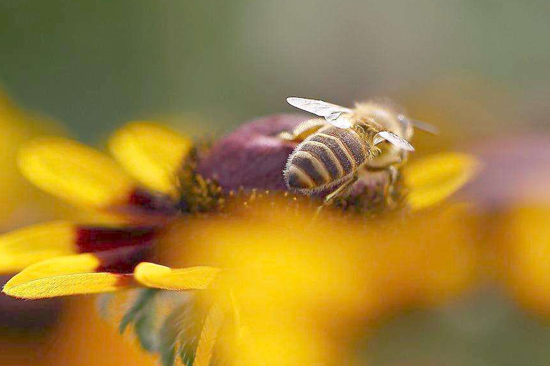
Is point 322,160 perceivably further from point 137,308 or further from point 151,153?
point 151,153

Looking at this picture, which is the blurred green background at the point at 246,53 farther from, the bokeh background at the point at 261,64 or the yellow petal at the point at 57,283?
the yellow petal at the point at 57,283

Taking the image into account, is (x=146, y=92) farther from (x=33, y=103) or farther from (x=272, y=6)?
(x=272, y=6)

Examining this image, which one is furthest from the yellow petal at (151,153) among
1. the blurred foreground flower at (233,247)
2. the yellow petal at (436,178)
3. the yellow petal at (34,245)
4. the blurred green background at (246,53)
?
the blurred green background at (246,53)

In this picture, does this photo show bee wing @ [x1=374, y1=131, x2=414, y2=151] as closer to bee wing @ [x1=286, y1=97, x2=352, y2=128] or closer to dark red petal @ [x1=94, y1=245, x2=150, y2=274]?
bee wing @ [x1=286, y1=97, x2=352, y2=128]

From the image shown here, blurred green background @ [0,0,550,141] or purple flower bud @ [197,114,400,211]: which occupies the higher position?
purple flower bud @ [197,114,400,211]

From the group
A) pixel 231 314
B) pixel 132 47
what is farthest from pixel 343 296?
pixel 132 47

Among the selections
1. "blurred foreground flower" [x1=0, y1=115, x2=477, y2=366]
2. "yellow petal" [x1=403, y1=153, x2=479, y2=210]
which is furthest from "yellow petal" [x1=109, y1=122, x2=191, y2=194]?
"yellow petal" [x1=403, y1=153, x2=479, y2=210]

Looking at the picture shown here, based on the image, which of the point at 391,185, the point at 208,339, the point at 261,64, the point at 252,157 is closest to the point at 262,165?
the point at 252,157
